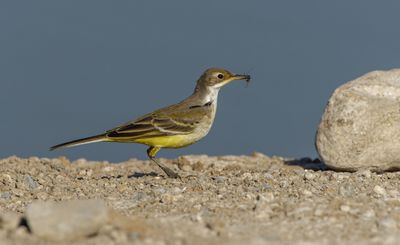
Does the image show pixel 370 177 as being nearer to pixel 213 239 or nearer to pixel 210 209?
pixel 210 209

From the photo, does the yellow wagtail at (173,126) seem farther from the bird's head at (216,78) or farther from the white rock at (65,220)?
the white rock at (65,220)

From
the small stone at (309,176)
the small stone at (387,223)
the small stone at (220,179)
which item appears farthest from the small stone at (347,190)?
the small stone at (387,223)

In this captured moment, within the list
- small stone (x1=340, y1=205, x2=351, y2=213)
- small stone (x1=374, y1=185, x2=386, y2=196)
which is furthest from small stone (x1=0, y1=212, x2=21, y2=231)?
small stone (x1=374, y1=185, x2=386, y2=196)

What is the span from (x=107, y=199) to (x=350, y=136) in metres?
4.38

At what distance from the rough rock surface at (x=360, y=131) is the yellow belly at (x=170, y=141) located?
2.34 meters

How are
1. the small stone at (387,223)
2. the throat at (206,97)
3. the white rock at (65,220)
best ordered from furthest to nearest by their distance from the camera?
1. the throat at (206,97)
2. the small stone at (387,223)
3. the white rock at (65,220)

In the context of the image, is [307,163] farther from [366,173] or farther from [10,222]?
[10,222]

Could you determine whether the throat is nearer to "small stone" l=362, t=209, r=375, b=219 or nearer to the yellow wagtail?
the yellow wagtail

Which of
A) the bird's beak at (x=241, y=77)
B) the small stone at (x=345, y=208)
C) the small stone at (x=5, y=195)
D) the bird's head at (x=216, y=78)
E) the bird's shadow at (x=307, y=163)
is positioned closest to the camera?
the small stone at (x=345, y=208)

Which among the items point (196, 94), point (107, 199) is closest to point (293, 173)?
point (196, 94)

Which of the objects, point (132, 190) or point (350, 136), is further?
point (350, 136)

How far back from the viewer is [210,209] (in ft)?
31.9

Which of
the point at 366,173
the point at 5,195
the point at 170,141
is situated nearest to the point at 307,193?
the point at 366,173

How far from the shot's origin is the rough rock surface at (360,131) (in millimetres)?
13555
